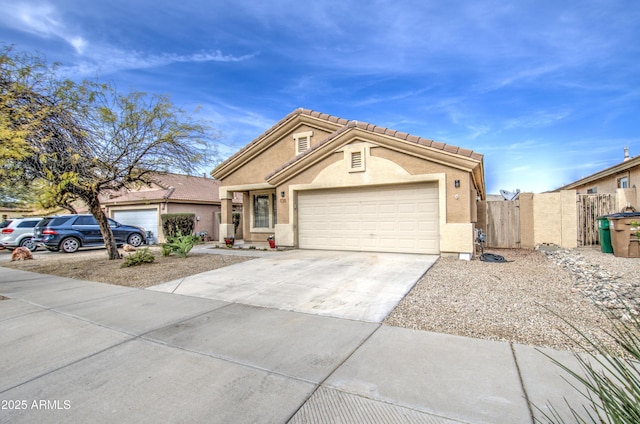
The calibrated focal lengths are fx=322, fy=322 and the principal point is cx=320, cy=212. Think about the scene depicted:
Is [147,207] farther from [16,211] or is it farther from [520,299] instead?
[520,299]

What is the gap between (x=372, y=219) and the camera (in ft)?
37.5

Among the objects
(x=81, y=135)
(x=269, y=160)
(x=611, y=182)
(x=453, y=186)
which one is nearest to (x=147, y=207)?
(x=269, y=160)

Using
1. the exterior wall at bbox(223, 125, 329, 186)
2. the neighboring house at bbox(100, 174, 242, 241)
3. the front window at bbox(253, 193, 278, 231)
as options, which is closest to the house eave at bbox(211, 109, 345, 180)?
the exterior wall at bbox(223, 125, 329, 186)

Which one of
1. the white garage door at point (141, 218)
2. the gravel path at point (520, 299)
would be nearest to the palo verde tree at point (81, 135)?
the gravel path at point (520, 299)

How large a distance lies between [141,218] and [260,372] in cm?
2097

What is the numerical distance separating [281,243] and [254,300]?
23.3 feet

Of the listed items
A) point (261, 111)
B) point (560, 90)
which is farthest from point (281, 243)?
point (560, 90)

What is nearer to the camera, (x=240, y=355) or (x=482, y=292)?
(x=240, y=355)

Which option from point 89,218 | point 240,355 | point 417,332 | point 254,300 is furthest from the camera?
point 89,218

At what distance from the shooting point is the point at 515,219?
40.9 feet

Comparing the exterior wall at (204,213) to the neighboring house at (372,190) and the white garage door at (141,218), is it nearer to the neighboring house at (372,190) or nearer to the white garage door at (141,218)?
the white garage door at (141,218)

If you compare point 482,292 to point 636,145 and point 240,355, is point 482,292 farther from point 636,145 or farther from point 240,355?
point 636,145

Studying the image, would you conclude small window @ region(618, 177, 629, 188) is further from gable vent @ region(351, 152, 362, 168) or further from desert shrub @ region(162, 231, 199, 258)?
desert shrub @ region(162, 231, 199, 258)

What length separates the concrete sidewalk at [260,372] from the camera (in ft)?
8.77
